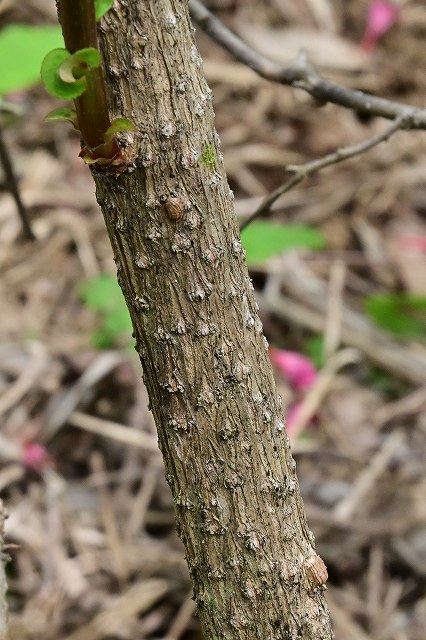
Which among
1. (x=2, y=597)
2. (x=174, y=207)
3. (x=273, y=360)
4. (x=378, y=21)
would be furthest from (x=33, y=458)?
(x=378, y=21)

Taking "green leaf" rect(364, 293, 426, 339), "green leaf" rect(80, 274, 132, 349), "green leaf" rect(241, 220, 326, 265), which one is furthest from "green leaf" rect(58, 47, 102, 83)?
"green leaf" rect(364, 293, 426, 339)

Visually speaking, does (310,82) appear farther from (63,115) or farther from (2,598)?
(2,598)

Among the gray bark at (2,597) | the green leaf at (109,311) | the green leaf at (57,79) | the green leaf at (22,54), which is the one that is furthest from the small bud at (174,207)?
the green leaf at (109,311)

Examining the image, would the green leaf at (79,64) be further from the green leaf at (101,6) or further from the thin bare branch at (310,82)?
the thin bare branch at (310,82)

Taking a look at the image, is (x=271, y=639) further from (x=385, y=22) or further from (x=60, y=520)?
(x=385, y=22)

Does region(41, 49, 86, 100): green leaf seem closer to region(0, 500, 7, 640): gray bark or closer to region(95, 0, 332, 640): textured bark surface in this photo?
region(95, 0, 332, 640): textured bark surface

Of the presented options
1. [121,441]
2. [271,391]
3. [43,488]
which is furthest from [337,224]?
[271,391]

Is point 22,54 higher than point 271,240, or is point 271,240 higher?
point 22,54

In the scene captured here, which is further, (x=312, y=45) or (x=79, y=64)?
(x=312, y=45)
